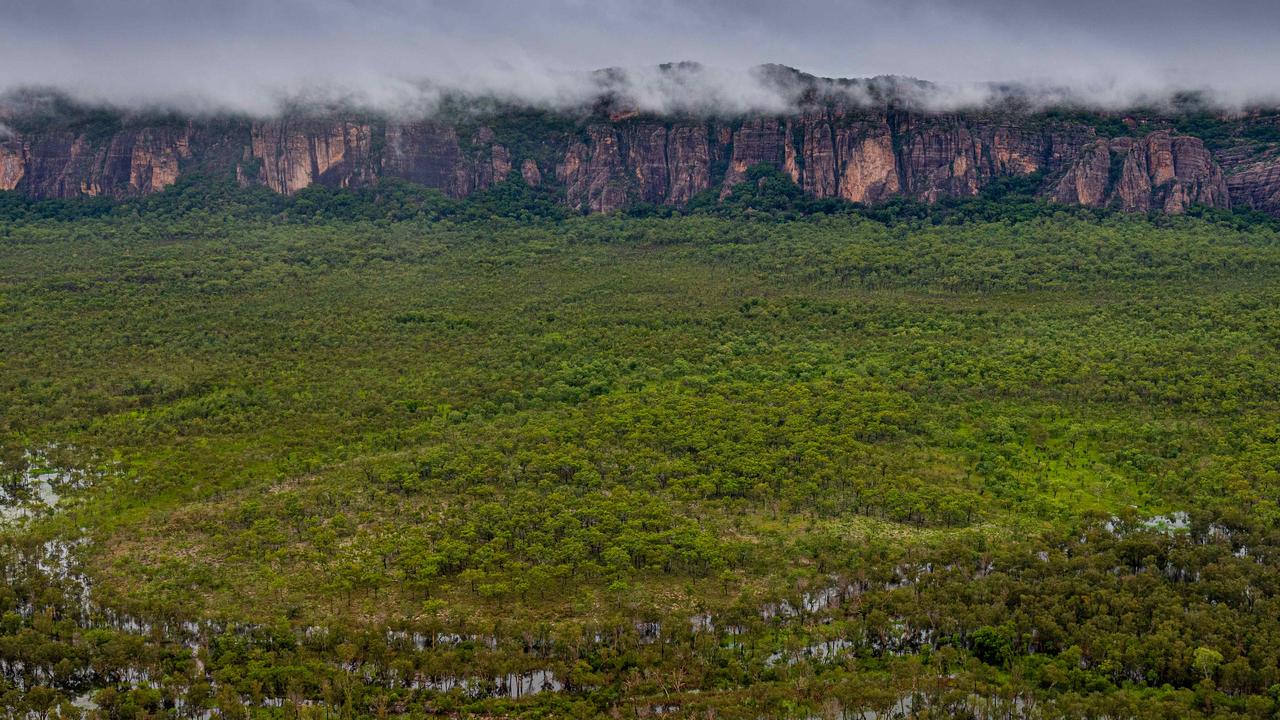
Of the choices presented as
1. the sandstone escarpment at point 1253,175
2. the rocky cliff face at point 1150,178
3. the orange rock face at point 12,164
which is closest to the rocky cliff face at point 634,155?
the orange rock face at point 12,164

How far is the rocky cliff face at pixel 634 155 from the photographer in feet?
534

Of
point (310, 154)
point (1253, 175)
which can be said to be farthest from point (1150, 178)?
point (310, 154)

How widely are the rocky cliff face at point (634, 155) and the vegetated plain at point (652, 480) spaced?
1195 inches

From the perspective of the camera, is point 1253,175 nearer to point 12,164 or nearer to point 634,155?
point 634,155

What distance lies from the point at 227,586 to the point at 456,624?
43.3 ft

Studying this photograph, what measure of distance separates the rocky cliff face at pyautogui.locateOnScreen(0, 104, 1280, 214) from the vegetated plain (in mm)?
30365

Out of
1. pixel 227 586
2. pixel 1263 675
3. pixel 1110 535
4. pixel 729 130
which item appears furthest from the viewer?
pixel 729 130

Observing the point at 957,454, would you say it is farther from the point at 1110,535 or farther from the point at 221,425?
the point at 221,425

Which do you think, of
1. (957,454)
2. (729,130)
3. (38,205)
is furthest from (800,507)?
(38,205)

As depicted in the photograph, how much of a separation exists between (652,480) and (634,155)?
110453 millimetres

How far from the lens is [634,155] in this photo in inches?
6929

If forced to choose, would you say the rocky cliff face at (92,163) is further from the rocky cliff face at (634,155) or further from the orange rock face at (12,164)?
the rocky cliff face at (634,155)

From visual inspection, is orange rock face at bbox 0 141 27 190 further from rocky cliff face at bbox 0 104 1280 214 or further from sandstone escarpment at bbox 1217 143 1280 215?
sandstone escarpment at bbox 1217 143 1280 215

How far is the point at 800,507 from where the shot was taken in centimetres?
7012
